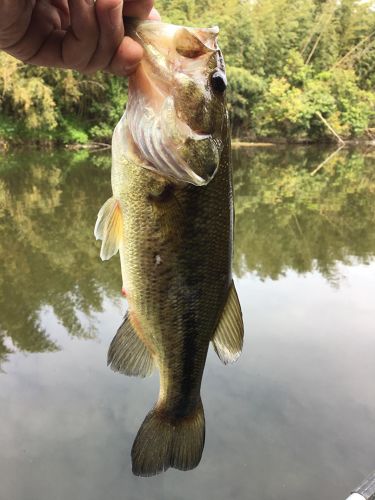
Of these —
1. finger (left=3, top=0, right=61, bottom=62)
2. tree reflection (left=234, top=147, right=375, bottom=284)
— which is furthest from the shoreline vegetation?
finger (left=3, top=0, right=61, bottom=62)

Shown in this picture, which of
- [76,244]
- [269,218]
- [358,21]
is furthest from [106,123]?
[358,21]

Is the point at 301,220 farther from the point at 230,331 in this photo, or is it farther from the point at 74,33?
the point at 74,33

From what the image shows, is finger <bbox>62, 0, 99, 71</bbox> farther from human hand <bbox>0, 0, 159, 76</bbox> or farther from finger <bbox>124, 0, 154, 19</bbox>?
finger <bbox>124, 0, 154, 19</bbox>

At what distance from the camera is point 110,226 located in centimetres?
150

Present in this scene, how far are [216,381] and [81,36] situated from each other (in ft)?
11.4

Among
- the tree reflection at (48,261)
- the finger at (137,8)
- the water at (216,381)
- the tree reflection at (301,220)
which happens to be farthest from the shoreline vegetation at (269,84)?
the finger at (137,8)

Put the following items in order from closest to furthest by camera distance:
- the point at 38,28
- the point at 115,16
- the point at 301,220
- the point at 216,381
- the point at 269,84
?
the point at 115,16 → the point at 38,28 → the point at 216,381 → the point at 301,220 → the point at 269,84

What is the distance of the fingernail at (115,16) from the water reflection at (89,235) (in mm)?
4037

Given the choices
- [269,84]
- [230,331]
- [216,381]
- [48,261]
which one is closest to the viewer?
[230,331]

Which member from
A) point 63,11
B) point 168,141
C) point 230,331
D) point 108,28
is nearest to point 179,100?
point 168,141

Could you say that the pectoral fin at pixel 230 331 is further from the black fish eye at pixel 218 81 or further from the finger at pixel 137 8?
the finger at pixel 137 8

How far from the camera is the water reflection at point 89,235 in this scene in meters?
5.79

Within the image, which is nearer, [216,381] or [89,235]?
[216,381]

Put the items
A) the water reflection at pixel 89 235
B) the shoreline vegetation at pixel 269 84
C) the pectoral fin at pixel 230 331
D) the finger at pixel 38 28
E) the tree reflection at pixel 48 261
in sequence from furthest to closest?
1. the shoreline vegetation at pixel 269 84
2. the water reflection at pixel 89 235
3. the tree reflection at pixel 48 261
4. the pectoral fin at pixel 230 331
5. the finger at pixel 38 28
